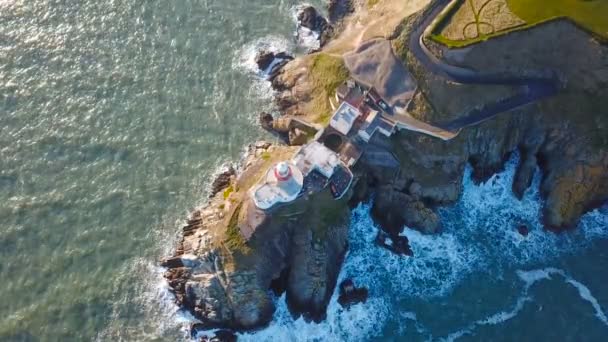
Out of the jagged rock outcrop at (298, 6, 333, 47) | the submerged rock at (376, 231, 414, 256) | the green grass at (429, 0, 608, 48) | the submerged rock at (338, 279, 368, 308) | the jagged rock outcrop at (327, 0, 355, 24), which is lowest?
the submerged rock at (338, 279, 368, 308)

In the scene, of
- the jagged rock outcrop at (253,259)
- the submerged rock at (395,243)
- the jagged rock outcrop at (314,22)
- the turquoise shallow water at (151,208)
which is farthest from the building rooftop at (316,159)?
the jagged rock outcrop at (314,22)

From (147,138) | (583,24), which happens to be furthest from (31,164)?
(583,24)

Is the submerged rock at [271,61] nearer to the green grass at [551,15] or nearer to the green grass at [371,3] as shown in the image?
the green grass at [371,3]

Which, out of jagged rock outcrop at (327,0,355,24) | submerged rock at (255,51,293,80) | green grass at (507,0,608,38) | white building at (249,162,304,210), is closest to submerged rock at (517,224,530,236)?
green grass at (507,0,608,38)

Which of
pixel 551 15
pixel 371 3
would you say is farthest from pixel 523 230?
pixel 371 3

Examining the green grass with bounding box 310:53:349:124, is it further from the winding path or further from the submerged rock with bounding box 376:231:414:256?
the submerged rock with bounding box 376:231:414:256

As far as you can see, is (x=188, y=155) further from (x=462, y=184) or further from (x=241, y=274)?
(x=462, y=184)
